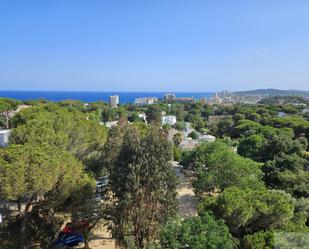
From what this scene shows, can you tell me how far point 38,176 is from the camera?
10430mm

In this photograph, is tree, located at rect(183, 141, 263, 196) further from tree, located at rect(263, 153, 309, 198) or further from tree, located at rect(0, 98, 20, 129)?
tree, located at rect(0, 98, 20, 129)

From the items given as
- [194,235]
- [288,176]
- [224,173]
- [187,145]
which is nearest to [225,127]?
[187,145]

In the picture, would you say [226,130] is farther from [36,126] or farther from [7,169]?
[7,169]

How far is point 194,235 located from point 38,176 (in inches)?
194

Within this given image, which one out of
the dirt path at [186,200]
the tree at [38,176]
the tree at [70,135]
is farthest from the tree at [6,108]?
the tree at [38,176]

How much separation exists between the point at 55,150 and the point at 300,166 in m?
14.8

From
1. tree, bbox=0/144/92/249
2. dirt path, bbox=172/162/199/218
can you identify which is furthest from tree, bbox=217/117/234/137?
tree, bbox=0/144/92/249

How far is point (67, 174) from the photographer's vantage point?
11.7 metres

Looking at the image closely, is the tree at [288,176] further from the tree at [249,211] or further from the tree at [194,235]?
the tree at [194,235]

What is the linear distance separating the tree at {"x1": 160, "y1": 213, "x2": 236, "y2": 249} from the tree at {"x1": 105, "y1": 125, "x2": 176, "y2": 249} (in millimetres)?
1368

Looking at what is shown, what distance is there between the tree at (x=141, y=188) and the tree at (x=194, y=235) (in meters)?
1.37

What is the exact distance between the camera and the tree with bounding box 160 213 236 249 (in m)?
8.77

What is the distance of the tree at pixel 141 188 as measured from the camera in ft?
34.8

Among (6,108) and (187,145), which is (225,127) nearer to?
(187,145)
